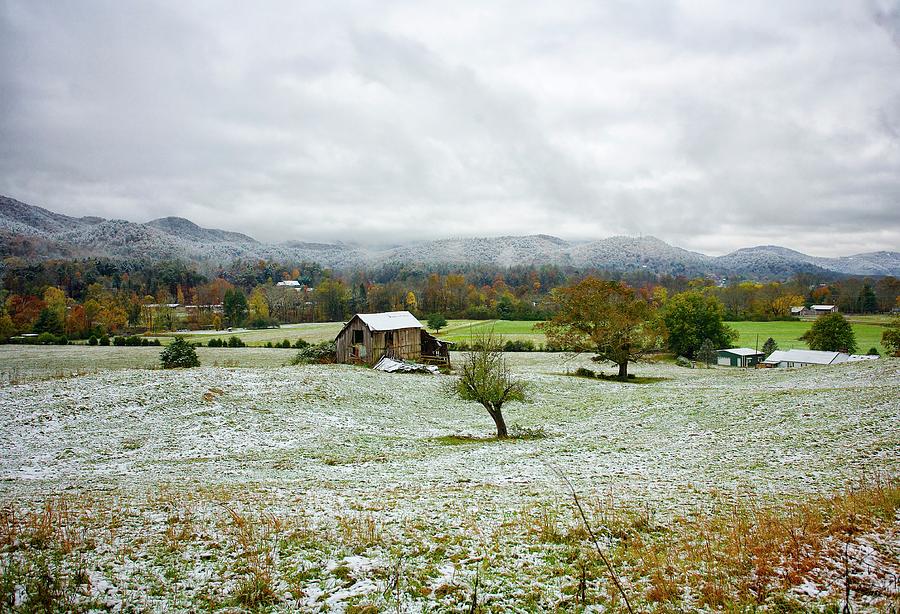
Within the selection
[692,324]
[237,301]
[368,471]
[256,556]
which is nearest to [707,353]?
[692,324]

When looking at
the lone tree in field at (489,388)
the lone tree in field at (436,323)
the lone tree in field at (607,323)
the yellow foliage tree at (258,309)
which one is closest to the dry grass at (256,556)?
the lone tree in field at (489,388)

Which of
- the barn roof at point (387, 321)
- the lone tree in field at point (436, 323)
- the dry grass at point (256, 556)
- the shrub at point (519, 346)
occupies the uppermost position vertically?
the barn roof at point (387, 321)

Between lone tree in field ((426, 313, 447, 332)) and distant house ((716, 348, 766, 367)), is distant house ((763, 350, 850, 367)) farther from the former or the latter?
lone tree in field ((426, 313, 447, 332))

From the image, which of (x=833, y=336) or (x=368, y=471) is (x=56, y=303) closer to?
(x=368, y=471)

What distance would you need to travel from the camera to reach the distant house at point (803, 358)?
211ft

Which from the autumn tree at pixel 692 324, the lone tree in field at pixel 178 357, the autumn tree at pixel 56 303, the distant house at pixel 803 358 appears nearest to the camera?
the lone tree in field at pixel 178 357

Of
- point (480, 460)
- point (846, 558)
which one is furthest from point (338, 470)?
point (846, 558)

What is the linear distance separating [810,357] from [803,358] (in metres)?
0.86

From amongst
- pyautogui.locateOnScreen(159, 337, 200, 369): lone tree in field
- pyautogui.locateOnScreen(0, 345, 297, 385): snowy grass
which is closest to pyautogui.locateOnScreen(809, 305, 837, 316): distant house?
pyautogui.locateOnScreen(0, 345, 297, 385): snowy grass

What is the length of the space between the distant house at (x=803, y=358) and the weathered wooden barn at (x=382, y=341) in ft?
169

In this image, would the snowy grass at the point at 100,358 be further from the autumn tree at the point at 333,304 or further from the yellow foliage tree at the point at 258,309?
the autumn tree at the point at 333,304

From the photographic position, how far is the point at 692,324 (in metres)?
77.1

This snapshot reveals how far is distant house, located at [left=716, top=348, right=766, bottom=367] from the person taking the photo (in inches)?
2955

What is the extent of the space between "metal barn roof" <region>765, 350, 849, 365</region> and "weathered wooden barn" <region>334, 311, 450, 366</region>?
170 ft
